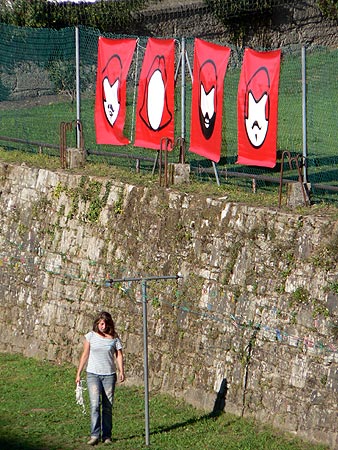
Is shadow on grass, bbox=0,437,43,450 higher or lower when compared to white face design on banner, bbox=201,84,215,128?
lower

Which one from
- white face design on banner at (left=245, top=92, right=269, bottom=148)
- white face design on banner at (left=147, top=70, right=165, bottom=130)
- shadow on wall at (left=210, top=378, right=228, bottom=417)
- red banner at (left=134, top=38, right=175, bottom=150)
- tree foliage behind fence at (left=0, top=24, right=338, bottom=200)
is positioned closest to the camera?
shadow on wall at (left=210, top=378, right=228, bottom=417)

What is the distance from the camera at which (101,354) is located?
13.4 metres

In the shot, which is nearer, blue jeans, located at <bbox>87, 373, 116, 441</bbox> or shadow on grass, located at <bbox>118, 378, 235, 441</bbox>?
Answer: blue jeans, located at <bbox>87, 373, 116, 441</bbox>

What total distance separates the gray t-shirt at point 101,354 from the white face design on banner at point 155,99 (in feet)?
14.7

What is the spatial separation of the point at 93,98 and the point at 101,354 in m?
7.48

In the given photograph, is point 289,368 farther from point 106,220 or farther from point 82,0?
point 82,0

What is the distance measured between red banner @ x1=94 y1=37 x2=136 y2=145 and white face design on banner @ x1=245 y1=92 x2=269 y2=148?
2.91 m

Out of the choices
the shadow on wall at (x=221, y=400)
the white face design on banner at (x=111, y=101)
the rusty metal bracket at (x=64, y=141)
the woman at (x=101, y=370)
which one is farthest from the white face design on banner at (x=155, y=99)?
the woman at (x=101, y=370)

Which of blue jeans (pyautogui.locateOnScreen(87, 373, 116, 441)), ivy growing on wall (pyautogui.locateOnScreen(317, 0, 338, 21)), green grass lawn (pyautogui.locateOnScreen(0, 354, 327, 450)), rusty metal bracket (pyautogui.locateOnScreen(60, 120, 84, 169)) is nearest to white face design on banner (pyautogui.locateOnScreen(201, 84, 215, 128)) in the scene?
rusty metal bracket (pyautogui.locateOnScreen(60, 120, 84, 169))

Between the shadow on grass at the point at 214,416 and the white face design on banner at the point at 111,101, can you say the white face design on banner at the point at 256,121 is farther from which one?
the white face design on banner at the point at 111,101

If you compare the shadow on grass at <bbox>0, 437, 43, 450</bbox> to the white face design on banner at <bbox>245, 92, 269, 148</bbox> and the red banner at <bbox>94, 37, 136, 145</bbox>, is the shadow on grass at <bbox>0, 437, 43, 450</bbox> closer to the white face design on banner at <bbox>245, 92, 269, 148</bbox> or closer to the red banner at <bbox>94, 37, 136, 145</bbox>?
the white face design on banner at <bbox>245, 92, 269, 148</bbox>

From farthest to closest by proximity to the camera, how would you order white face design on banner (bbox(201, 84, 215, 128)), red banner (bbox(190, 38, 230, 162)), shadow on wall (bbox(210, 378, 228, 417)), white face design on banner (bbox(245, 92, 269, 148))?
white face design on banner (bbox(201, 84, 215, 128))
red banner (bbox(190, 38, 230, 162))
white face design on banner (bbox(245, 92, 269, 148))
shadow on wall (bbox(210, 378, 228, 417))

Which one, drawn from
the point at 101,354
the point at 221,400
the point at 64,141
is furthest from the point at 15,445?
the point at 64,141

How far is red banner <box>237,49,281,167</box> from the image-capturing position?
14.9m
